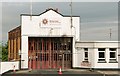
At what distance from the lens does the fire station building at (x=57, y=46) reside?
3716 centimetres

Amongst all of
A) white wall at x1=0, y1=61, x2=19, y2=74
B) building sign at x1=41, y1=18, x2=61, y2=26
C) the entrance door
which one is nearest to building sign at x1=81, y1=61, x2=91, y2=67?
the entrance door

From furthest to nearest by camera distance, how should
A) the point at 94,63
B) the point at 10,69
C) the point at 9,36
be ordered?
the point at 9,36
the point at 94,63
the point at 10,69

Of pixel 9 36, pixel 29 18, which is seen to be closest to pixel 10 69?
pixel 29 18

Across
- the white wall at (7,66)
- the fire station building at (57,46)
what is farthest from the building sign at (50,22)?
the white wall at (7,66)

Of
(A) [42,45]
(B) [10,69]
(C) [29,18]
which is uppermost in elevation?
(C) [29,18]

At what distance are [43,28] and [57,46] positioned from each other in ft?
9.44

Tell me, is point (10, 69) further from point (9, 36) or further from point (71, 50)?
point (9, 36)

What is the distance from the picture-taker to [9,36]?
165 feet

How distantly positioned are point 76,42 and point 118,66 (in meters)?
5.77

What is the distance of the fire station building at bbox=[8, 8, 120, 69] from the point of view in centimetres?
3716

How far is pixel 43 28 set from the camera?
38.3 metres

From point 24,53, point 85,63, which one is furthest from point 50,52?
point 85,63

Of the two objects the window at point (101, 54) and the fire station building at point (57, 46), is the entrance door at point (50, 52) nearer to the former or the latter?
the fire station building at point (57, 46)

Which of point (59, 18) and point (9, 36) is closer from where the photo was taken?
point (59, 18)
